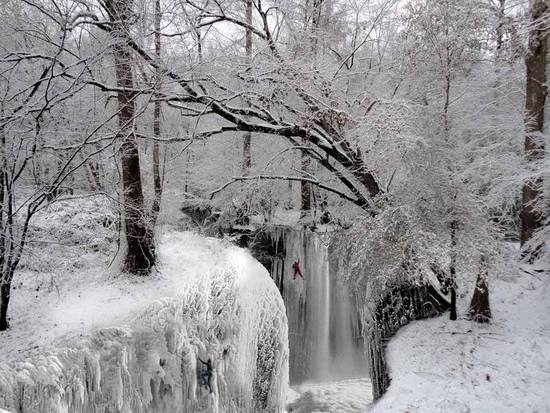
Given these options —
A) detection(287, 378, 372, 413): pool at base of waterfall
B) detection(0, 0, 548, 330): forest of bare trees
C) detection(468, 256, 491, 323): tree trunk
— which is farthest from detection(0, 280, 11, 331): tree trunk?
detection(287, 378, 372, 413): pool at base of waterfall

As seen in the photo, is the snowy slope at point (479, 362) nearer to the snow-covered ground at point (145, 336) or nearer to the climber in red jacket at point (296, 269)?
the snow-covered ground at point (145, 336)

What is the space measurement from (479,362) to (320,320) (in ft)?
21.9

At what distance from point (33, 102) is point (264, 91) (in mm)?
4381

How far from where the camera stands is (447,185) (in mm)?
7727

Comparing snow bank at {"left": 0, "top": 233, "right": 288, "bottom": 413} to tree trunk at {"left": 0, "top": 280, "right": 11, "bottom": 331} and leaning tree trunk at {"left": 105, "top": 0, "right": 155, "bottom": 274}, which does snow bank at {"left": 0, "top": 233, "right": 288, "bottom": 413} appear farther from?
leaning tree trunk at {"left": 105, "top": 0, "right": 155, "bottom": 274}

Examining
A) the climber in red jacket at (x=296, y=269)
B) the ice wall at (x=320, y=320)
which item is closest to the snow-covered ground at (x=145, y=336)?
the climber in red jacket at (x=296, y=269)

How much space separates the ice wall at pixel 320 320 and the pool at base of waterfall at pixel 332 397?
426 millimetres

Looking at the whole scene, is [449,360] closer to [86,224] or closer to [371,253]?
[371,253]

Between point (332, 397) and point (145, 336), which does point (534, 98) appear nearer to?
point (332, 397)

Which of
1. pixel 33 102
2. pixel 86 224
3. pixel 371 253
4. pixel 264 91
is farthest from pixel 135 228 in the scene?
pixel 371 253

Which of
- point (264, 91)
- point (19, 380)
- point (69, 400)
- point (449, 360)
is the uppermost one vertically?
point (264, 91)

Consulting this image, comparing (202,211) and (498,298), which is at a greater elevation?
(202,211)

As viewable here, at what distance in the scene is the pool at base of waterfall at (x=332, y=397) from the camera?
433 inches

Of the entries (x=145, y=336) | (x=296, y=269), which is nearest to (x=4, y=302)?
(x=145, y=336)
